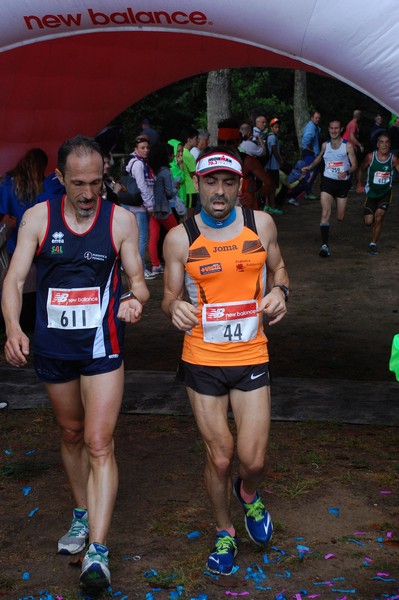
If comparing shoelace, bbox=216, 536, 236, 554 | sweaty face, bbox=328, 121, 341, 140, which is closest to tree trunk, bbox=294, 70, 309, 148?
sweaty face, bbox=328, 121, 341, 140

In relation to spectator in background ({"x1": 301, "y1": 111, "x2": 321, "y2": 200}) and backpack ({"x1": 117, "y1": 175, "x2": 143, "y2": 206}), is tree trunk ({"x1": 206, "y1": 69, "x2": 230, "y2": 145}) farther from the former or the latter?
backpack ({"x1": 117, "y1": 175, "x2": 143, "y2": 206})

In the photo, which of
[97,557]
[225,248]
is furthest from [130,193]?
[97,557]

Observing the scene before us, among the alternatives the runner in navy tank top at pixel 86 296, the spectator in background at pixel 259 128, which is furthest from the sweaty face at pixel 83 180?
the spectator in background at pixel 259 128

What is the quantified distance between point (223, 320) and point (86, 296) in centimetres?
67

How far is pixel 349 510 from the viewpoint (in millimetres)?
5426

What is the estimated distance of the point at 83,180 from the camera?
448 cm

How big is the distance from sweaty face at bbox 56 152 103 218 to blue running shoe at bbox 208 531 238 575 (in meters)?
1.74

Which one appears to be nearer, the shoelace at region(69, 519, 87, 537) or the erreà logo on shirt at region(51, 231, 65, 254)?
the erreà logo on shirt at region(51, 231, 65, 254)

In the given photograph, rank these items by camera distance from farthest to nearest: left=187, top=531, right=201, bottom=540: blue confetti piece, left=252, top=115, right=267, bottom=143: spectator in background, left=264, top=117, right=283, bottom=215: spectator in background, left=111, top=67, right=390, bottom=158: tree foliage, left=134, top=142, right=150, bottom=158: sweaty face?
left=111, top=67, right=390, bottom=158: tree foliage
left=264, top=117, right=283, bottom=215: spectator in background
left=252, top=115, right=267, bottom=143: spectator in background
left=134, top=142, right=150, bottom=158: sweaty face
left=187, top=531, right=201, bottom=540: blue confetti piece

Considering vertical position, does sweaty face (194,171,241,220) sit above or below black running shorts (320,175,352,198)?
below

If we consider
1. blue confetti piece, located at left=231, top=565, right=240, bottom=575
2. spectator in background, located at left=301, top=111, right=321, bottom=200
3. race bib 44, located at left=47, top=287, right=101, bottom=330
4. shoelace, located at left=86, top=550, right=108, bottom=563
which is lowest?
blue confetti piece, located at left=231, top=565, right=240, bottom=575

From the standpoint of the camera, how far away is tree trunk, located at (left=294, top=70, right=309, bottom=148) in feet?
96.8

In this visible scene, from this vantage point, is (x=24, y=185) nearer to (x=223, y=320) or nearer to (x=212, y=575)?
(x=223, y=320)

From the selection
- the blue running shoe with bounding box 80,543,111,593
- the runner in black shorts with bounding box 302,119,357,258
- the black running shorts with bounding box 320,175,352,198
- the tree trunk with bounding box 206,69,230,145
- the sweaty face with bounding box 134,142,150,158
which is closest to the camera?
the blue running shoe with bounding box 80,543,111,593
